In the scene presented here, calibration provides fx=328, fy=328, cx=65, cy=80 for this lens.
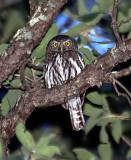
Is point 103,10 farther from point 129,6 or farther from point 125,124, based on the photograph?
point 125,124

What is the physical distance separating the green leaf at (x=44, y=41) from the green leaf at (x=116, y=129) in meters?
1.21

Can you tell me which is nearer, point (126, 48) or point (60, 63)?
point (126, 48)

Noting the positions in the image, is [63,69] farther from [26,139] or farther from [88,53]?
[26,139]

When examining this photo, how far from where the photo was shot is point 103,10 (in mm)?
3695

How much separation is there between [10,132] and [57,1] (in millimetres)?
1550

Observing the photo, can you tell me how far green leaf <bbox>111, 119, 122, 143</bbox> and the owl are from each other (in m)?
1.07

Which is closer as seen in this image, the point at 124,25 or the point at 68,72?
the point at 124,25

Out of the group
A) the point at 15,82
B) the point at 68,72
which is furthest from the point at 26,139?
the point at 68,72

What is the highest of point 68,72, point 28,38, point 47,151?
point 47,151

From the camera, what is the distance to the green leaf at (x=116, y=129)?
345 centimetres

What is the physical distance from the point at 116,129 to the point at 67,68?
165 cm

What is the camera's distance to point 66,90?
134 inches

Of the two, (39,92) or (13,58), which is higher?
(13,58)

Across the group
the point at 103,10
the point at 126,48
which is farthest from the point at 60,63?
the point at 126,48
